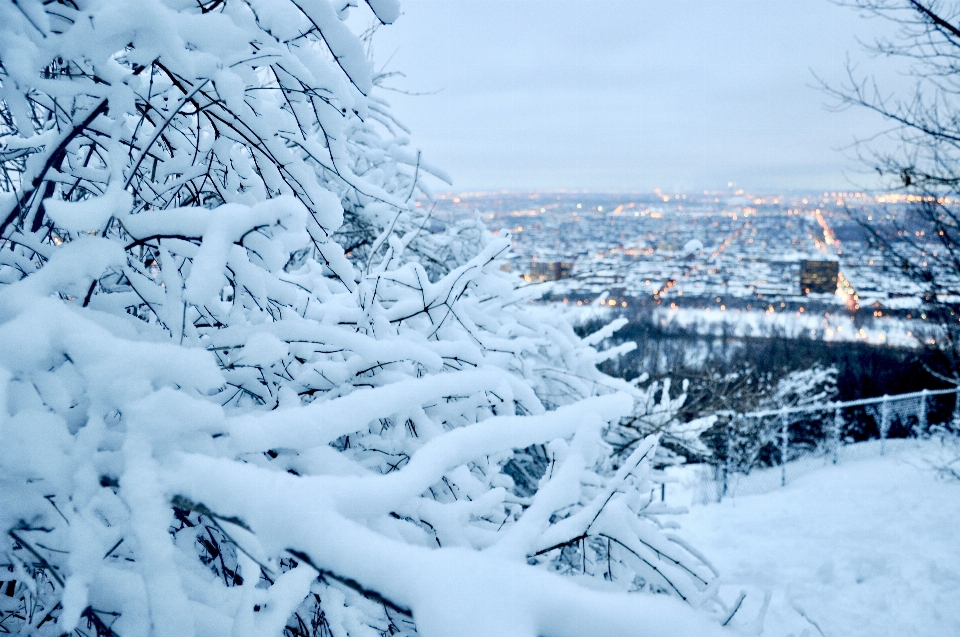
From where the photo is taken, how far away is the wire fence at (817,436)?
967 centimetres

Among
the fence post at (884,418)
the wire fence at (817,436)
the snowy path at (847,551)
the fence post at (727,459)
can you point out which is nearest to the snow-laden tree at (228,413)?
the snowy path at (847,551)

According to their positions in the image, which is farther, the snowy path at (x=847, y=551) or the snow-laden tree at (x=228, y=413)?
the snowy path at (x=847, y=551)

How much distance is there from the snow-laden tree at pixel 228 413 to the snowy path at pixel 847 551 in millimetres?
3320

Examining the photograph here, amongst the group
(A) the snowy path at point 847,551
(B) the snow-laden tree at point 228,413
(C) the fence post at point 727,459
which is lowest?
(C) the fence post at point 727,459

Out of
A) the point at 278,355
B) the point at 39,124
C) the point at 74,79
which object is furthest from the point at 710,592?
the point at 39,124

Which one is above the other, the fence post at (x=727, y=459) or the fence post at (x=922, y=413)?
the fence post at (x=922, y=413)

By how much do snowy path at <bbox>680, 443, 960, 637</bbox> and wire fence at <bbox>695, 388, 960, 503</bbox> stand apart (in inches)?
43.0

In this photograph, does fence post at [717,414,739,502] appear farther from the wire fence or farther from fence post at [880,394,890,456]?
fence post at [880,394,890,456]

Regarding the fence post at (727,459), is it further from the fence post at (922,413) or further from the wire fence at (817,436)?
the fence post at (922,413)

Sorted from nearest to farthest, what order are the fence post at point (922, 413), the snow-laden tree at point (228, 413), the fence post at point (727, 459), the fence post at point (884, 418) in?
1. the snow-laden tree at point (228, 413)
2. the fence post at point (727, 459)
3. the fence post at point (884, 418)
4. the fence post at point (922, 413)

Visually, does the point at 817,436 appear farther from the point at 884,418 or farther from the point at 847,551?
the point at 847,551

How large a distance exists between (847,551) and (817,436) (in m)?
10.0

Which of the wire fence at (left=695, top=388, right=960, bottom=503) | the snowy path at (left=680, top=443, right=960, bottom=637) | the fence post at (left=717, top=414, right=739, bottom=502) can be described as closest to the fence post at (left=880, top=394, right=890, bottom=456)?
the wire fence at (left=695, top=388, right=960, bottom=503)

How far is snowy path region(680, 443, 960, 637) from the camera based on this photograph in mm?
4535
